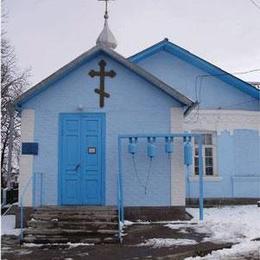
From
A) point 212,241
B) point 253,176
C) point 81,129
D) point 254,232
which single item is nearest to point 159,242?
point 212,241

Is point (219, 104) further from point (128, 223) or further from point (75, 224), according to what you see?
point (75, 224)

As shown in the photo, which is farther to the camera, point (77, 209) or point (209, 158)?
point (209, 158)

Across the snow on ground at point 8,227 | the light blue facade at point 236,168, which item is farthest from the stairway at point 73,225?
the light blue facade at point 236,168

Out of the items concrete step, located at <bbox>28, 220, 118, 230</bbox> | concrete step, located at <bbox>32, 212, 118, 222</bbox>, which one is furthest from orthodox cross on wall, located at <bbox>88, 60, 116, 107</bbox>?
concrete step, located at <bbox>28, 220, 118, 230</bbox>

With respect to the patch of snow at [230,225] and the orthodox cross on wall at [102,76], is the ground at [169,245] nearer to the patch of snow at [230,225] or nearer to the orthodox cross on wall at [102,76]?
the patch of snow at [230,225]

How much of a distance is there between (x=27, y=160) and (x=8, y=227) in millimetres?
1823

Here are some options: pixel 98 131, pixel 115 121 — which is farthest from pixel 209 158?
pixel 98 131

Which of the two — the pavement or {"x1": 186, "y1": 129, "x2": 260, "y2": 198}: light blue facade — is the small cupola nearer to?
{"x1": 186, "y1": 129, "x2": 260, "y2": 198}: light blue facade

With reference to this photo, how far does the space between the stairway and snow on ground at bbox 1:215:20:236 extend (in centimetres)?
67

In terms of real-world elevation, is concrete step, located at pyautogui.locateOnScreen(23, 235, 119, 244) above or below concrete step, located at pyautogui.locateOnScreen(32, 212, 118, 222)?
below

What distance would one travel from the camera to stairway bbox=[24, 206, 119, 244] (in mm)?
9961

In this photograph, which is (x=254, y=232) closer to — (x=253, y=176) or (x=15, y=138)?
(x=253, y=176)

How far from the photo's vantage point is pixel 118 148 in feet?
40.2

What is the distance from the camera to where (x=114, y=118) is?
1248 centimetres
